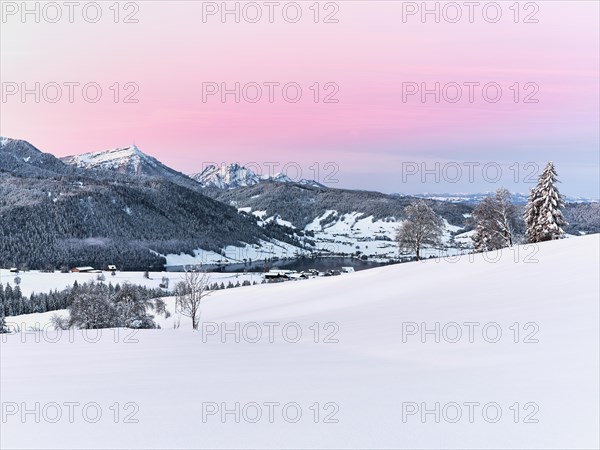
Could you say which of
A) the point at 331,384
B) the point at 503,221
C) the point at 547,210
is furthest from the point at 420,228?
the point at 331,384

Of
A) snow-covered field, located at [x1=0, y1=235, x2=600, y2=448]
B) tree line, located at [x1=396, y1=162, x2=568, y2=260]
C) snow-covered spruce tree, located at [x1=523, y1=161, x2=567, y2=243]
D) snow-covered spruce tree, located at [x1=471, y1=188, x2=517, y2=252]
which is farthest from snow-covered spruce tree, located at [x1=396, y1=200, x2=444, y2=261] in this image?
snow-covered field, located at [x1=0, y1=235, x2=600, y2=448]

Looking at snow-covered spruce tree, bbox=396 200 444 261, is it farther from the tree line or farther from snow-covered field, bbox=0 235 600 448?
snow-covered field, bbox=0 235 600 448

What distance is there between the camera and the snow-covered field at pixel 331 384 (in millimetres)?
6734

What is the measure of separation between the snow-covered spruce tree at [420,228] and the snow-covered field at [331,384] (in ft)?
104

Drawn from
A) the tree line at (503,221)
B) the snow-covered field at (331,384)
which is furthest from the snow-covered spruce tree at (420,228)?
the snow-covered field at (331,384)

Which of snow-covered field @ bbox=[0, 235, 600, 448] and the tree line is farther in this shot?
the tree line

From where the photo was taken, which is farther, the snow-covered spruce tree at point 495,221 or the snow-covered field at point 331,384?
the snow-covered spruce tree at point 495,221

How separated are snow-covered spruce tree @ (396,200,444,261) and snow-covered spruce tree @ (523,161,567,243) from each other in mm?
9244

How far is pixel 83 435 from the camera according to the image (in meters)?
6.61

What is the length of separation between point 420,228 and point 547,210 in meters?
12.4

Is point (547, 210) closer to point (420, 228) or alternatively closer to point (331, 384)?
point (420, 228)

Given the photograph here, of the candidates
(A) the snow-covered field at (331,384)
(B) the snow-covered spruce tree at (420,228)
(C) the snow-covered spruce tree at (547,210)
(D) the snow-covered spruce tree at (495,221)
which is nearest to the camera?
(A) the snow-covered field at (331,384)

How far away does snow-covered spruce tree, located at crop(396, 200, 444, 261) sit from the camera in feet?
164

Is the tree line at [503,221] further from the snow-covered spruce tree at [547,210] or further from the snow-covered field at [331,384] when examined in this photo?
the snow-covered field at [331,384]
